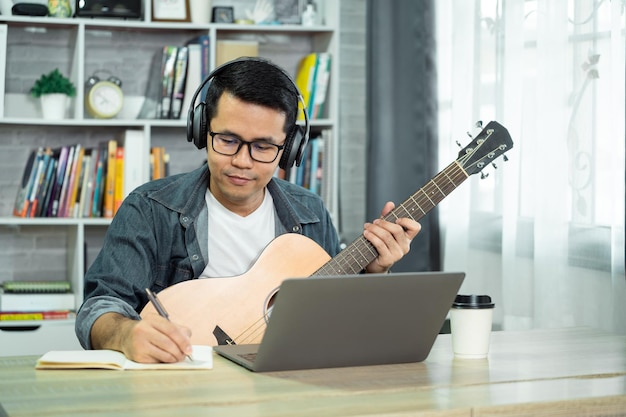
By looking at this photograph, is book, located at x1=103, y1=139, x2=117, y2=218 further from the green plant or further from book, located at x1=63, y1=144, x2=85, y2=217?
the green plant

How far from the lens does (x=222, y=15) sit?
3629 mm

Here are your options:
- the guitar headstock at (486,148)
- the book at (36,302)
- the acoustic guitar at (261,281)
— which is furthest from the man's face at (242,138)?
the book at (36,302)

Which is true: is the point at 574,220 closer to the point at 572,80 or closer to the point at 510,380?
the point at 572,80

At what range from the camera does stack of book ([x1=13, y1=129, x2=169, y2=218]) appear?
3471 mm

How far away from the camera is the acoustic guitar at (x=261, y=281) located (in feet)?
5.88

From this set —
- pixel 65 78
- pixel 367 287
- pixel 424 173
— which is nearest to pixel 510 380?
pixel 367 287

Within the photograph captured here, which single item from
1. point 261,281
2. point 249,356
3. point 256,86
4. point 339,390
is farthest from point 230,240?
point 339,390

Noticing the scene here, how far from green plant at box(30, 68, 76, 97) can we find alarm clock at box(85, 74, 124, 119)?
8 cm

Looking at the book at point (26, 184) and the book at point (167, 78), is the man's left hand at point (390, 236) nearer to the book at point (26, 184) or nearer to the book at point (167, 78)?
the book at point (167, 78)

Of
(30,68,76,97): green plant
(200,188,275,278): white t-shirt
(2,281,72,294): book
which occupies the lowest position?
(2,281,72,294): book

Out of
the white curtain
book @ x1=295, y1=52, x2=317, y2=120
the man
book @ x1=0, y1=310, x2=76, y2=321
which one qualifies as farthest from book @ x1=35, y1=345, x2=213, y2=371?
book @ x1=295, y1=52, x2=317, y2=120

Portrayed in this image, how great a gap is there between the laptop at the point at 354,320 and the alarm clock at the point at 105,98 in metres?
2.21

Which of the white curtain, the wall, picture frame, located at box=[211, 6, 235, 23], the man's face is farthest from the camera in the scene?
the wall

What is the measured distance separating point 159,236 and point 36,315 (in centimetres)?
159
